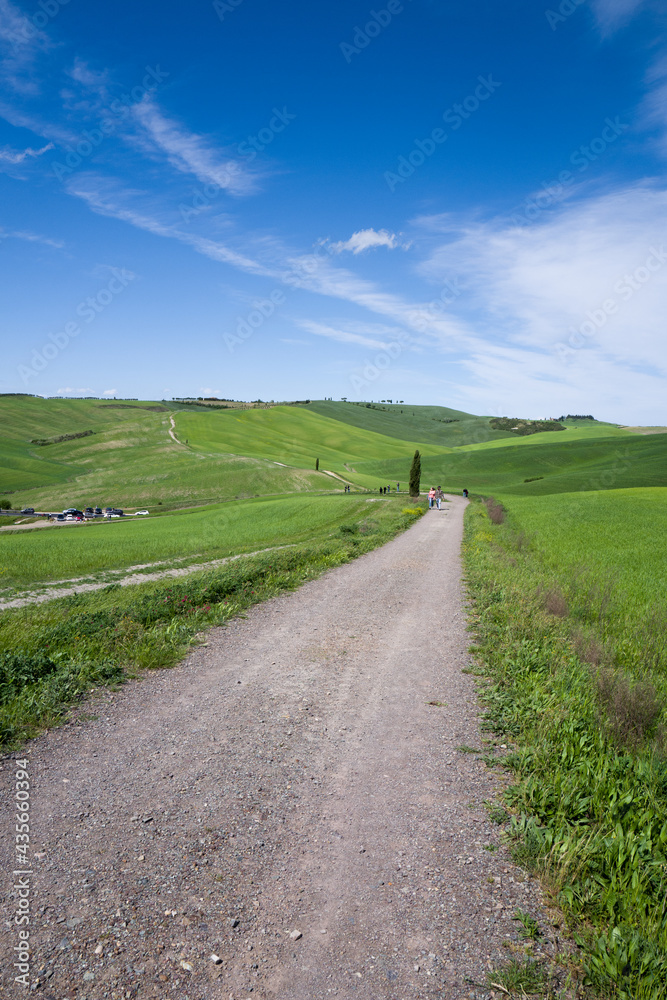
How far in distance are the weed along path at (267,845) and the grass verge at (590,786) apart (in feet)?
1.30

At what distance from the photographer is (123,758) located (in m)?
6.27

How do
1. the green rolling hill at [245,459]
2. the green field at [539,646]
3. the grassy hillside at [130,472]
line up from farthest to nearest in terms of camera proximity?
the green rolling hill at [245,459], the grassy hillside at [130,472], the green field at [539,646]

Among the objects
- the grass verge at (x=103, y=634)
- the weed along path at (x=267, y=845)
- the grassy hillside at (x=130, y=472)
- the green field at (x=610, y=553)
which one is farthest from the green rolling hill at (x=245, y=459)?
the weed along path at (x=267, y=845)

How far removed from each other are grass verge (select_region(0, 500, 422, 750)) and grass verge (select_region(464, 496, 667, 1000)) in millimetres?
6301

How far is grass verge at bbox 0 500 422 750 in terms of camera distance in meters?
7.47

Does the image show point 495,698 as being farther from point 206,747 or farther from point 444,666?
point 206,747

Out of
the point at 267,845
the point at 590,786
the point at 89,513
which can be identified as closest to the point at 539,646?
the point at 590,786

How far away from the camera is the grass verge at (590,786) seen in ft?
12.4

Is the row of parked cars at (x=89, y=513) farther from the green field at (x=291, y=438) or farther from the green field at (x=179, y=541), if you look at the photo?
the green field at (x=291, y=438)

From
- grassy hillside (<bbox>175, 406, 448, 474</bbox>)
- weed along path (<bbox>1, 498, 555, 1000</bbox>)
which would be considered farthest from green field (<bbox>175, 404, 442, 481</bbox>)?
weed along path (<bbox>1, 498, 555, 1000</bbox>)

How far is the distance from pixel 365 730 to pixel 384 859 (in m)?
2.50

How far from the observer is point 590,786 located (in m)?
5.57

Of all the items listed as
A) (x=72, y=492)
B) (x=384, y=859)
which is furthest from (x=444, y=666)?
(x=72, y=492)

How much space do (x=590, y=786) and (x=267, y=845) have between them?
143 inches
